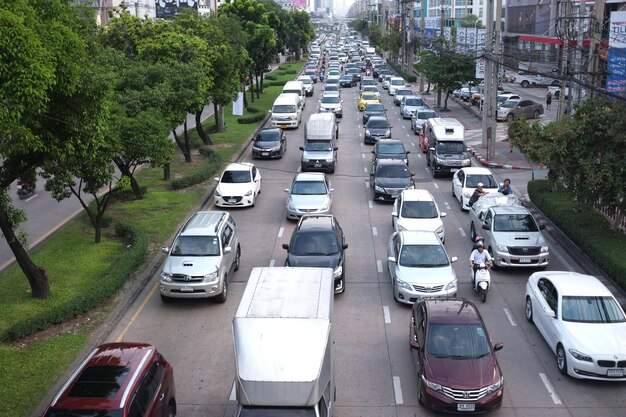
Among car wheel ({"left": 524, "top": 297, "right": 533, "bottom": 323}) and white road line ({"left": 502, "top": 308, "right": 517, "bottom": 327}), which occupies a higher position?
car wheel ({"left": 524, "top": 297, "right": 533, "bottom": 323})

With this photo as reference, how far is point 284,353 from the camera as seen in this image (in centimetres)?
1095

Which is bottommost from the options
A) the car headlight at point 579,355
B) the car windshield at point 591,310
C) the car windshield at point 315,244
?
the car headlight at point 579,355

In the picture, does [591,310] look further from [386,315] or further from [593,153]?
[593,153]

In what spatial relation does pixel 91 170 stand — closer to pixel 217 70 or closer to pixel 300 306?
pixel 300 306

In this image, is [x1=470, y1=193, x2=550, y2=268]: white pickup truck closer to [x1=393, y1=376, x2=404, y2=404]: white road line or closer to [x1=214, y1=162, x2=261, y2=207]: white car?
[x1=393, y1=376, x2=404, y2=404]: white road line

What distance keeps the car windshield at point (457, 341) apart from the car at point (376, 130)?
28670mm

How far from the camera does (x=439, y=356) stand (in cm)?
1334

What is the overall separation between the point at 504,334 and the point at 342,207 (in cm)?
1270

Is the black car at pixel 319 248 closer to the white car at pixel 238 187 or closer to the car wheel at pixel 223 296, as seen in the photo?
the car wheel at pixel 223 296

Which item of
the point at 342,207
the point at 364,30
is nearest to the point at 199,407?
the point at 342,207

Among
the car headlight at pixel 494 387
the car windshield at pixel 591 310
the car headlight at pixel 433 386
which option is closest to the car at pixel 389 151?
the car windshield at pixel 591 310

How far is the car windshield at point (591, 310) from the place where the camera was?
49.6ft

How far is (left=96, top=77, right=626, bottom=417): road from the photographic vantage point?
13.7m

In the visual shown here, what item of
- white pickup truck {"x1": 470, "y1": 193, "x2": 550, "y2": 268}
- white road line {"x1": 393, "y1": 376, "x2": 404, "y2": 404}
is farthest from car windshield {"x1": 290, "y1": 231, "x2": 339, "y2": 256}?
white road line {"x1": 393, "y1": 376, "x2": 404, "y2": 404}
